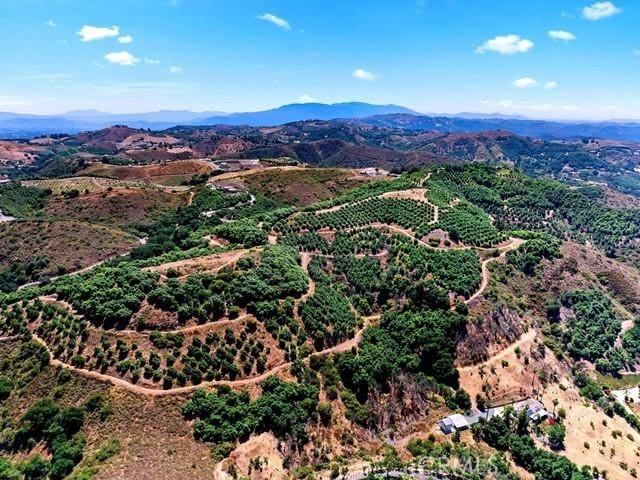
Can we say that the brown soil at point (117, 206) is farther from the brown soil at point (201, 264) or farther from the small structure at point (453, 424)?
the small structure at point (453, 424)

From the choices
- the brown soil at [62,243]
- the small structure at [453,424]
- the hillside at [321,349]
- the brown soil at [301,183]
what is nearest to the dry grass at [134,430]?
the hillside at [321,349]

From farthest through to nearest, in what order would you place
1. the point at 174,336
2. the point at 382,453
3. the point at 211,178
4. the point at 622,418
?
1. the point at 211,178
2. the point at 622,418
3. the point at 174,336
4. the point at 382,453

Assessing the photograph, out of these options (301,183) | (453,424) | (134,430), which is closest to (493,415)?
(453,424)

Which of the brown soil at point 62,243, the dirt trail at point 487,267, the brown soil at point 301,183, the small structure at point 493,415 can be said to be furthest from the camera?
the brown soil at point 301,183

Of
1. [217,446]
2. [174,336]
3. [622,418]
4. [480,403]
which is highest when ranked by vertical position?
[174,336]

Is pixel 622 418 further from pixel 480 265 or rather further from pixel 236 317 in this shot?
pixel 236 317

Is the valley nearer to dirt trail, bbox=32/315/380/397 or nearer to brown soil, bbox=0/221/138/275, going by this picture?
dirt trail, bbox=32/315/380/397

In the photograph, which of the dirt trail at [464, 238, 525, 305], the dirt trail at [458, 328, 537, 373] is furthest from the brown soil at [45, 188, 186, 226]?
the dirt trail at [458, 328, 537, 373]

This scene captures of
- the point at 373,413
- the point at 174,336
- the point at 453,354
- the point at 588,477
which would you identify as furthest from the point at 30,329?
the point at 588,477

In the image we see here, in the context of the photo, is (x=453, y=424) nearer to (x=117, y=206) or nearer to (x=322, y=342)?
(x=322, y=342)
